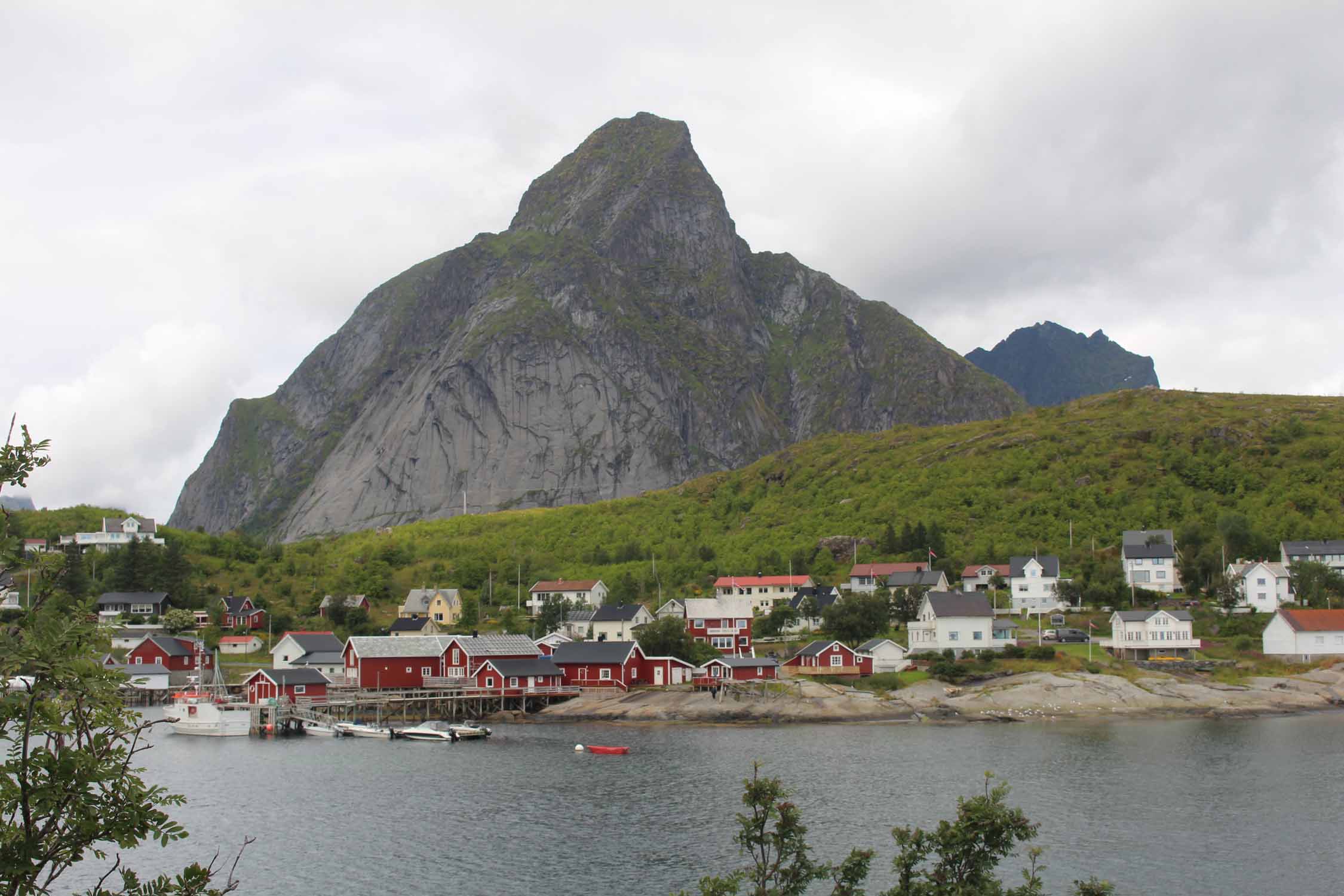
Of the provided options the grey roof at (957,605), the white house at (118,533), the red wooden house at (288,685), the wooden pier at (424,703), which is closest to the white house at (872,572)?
the grey roof at (957,605)

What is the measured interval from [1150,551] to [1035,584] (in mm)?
11286

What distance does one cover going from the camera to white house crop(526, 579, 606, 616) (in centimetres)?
11131

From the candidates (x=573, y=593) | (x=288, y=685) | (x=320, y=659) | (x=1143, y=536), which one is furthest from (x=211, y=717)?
(x=1143, y=536)

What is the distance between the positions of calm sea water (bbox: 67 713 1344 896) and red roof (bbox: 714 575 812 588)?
39569 mm

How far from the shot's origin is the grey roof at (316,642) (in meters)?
92.6

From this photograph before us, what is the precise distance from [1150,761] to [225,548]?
373 ft

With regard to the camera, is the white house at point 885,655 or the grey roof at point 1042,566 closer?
the white house at point 885,655

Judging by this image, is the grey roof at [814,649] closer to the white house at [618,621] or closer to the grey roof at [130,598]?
the white house at [618,621]

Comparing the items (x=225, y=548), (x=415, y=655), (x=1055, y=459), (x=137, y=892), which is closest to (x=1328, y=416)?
(x=1055, y=459)

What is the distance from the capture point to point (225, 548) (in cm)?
13538

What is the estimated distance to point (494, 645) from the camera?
86.6 metres

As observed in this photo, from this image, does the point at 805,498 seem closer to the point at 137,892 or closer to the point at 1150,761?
the point at 1150,761

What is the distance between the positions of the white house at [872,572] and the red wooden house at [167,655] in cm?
5642

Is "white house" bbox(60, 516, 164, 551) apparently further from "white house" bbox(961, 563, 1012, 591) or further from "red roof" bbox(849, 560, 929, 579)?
"white house" bbox(961, 563, 1012, 591)
